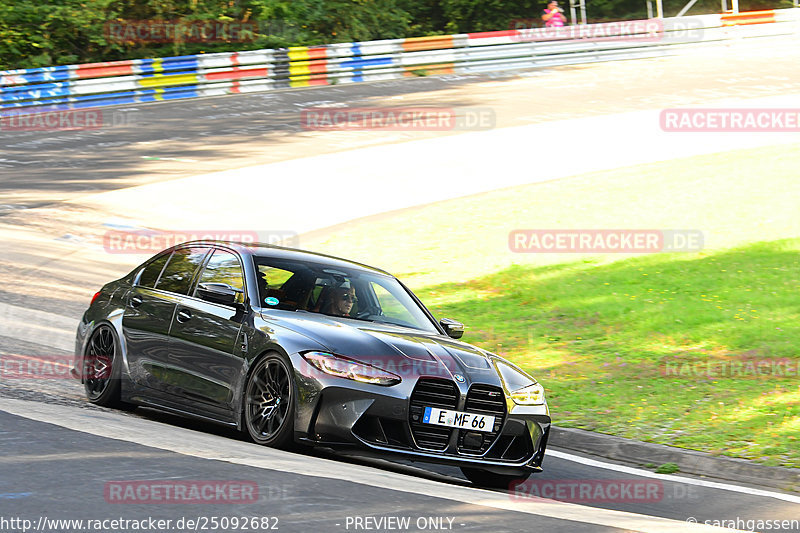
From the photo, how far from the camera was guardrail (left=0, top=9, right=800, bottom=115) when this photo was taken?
98.5ft

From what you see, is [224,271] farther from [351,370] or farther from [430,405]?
[430,405]

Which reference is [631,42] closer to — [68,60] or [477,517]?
[68,60]

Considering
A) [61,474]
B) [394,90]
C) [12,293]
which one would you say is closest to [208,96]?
[394,90]

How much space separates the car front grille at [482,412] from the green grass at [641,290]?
227cm

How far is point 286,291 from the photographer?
8523 mm

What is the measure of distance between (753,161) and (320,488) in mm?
18080

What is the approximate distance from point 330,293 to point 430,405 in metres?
1.52

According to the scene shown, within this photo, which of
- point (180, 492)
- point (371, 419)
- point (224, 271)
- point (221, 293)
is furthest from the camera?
point (224, 271)

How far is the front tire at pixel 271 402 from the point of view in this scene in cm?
749

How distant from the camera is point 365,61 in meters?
34.4

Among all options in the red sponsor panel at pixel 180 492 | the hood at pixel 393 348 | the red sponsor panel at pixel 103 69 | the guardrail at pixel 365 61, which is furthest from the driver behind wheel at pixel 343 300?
the red sponsor panel at pixel 103 69

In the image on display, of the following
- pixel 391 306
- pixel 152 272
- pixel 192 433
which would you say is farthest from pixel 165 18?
pixel 192 433

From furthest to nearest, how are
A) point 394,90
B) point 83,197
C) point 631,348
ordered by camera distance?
point 394,90, point 83,197, point 631,348

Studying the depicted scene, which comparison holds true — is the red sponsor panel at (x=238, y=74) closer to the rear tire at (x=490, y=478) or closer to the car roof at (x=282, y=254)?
the car roof at (x=282, y=254)
